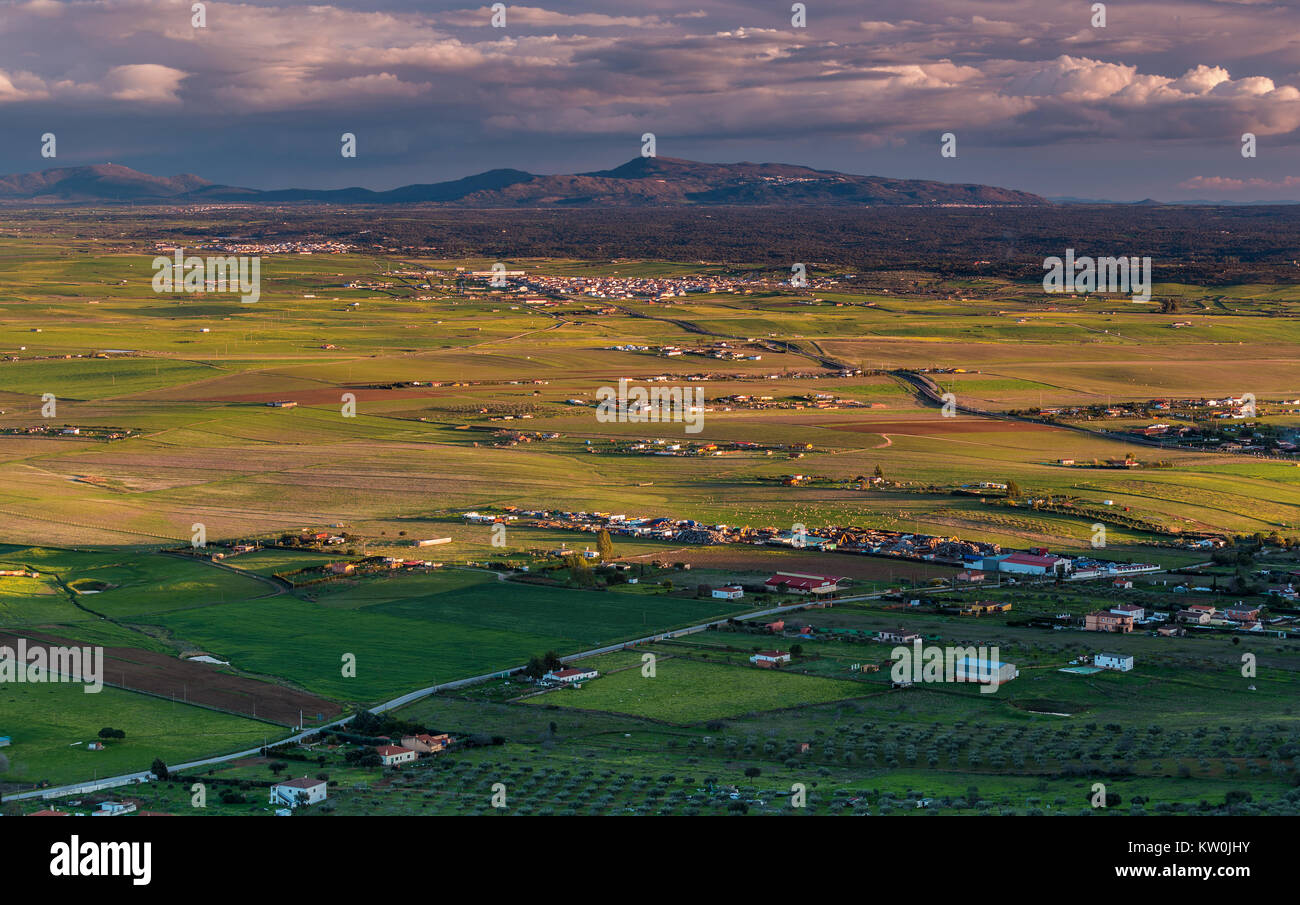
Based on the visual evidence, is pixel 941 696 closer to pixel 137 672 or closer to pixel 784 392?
pixel 137 672

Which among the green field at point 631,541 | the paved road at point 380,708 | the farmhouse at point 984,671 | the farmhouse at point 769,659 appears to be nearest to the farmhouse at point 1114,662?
the green field at point 631,541

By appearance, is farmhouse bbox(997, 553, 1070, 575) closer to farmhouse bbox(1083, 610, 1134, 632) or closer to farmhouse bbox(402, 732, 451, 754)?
farmhouse bbox(1083, 610, 1134, 632)

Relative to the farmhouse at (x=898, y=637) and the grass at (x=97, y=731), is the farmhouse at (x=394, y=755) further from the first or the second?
the farmhouse at (x=898, y=637)

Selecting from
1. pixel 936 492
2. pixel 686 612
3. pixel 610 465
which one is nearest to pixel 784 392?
pixel 610 465

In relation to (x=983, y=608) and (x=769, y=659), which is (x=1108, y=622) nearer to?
(x=983, y=608)

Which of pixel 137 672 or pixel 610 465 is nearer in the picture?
pixel 137 672

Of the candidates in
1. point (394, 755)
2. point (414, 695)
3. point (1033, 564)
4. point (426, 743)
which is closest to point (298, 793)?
point (394, 755)
